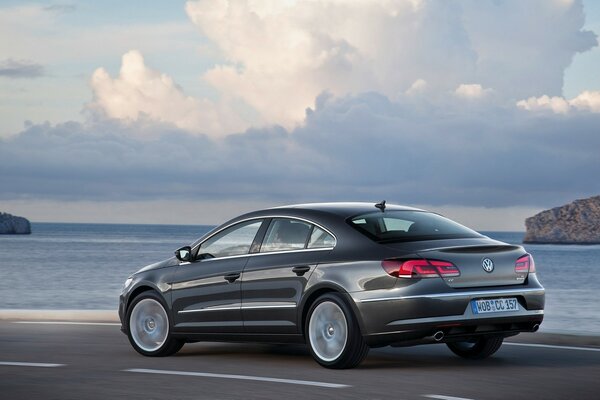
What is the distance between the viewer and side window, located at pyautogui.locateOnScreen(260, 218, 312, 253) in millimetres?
12539

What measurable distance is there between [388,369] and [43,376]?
3.28 m

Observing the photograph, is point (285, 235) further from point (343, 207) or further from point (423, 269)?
point (423, 269)

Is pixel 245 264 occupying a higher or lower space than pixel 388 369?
higher

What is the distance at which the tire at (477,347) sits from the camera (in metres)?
13.0

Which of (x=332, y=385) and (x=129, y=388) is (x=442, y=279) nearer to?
(x=332, y=385)

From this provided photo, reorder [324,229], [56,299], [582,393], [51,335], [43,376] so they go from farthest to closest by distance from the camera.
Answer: [56,299] < [51,335] < [324,229] < [43,376] < [582,393]

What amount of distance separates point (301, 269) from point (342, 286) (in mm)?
598

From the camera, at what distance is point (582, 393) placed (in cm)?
1026

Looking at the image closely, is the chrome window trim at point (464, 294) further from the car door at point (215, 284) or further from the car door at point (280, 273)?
the car door at point (215, 284)

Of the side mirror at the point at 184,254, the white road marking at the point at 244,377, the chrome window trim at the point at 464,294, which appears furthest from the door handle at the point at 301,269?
the side mirror at the point at 184,254

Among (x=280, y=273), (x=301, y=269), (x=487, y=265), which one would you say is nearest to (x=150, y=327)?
(x=280, y=273)

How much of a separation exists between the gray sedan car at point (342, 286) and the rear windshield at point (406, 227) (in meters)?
0.01

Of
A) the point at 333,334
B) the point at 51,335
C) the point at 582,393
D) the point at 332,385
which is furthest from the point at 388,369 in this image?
the point at 51,335

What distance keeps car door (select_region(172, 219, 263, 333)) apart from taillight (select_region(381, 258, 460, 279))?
2.04 meters
